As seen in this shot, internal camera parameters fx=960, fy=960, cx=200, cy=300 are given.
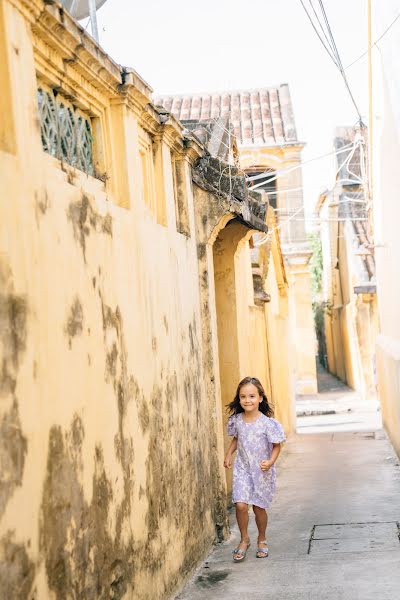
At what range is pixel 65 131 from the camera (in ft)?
17.4

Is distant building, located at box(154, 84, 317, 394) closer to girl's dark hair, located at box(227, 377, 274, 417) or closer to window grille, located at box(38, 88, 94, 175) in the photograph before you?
girl's dark hair, located at box(227, 377, 274, 417)

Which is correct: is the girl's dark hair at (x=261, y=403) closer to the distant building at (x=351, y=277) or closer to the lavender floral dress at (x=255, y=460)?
the lavender floral dress at (x=255, y=460)

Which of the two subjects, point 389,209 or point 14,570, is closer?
point 14,570

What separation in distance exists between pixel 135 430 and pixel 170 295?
169cm

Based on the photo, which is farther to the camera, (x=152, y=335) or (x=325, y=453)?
(x=325, y=453)

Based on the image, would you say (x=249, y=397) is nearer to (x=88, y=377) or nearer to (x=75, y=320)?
(x=88, y=377)

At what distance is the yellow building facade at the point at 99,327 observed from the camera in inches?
161

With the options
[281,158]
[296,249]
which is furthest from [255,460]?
[296,249]

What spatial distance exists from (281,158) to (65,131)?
81.8 ft

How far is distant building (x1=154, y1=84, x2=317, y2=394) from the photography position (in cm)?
2956

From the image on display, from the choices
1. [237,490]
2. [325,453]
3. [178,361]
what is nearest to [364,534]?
[237,490]

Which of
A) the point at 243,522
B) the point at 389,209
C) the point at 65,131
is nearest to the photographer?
the point at 65,131

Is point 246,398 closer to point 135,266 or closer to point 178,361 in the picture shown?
point 178,361

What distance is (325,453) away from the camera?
1609 centimetres
